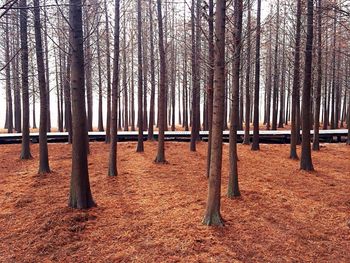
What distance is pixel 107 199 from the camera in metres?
7.72

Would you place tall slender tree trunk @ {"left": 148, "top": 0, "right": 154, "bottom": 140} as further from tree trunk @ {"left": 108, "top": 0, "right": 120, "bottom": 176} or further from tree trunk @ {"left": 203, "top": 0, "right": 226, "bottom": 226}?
tree trunk @ {"left": 203, "top": 0, "right": 226, "bottom": 226}

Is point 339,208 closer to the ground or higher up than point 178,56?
closer to the ground

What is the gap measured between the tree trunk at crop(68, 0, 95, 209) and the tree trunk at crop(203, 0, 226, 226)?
296 centimetres

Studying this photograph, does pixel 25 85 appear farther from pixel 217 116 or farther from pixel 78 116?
pixel 217 116

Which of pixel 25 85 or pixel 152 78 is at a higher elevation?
pixel 152 78

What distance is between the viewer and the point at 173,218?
627 cm

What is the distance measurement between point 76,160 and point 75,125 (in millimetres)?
816

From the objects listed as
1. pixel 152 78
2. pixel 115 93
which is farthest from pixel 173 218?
pixel 152 78

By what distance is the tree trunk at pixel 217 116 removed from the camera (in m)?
5.65

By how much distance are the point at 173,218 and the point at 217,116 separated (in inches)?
91.5

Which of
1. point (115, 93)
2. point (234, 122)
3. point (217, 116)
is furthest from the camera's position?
point (115, 93)

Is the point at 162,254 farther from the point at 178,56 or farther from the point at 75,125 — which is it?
the point at 178,56

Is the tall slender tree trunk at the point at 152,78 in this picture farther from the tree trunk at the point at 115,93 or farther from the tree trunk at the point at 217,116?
the tree trunk at the point at 217,116

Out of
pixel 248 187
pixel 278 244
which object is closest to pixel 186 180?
pixel 248 187
